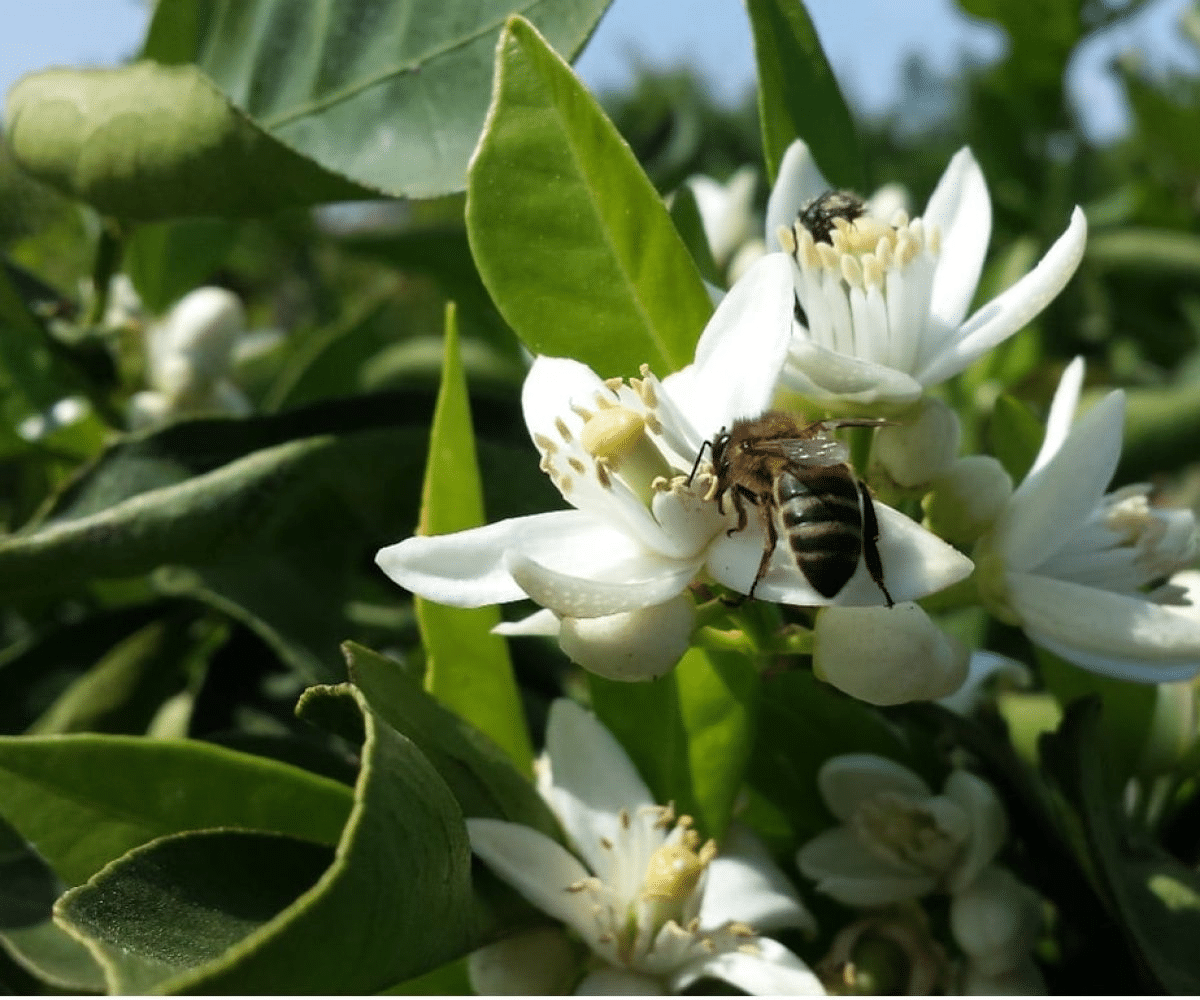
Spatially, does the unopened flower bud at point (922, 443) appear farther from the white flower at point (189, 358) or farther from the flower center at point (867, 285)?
the white flower at point (189, 358)

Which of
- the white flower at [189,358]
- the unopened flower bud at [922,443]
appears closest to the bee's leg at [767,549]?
the unopened flower bud at [922,443]

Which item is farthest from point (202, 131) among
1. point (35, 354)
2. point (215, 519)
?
point (35, 354)

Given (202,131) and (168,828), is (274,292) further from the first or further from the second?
(168,828)

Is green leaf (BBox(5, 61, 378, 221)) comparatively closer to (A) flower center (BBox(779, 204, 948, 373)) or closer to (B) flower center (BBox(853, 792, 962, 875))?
(A) flower center (BBox(779, 204, 948, 373))

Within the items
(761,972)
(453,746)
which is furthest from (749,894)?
(453,746)

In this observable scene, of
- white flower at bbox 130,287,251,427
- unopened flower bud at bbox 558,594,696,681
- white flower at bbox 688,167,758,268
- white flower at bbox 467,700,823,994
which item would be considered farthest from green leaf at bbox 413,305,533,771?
white flower at bbox 688,167,758,268

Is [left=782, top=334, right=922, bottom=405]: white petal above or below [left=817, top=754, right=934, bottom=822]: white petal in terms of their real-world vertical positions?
above

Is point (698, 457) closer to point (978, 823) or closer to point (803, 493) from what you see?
point (803, 493)
